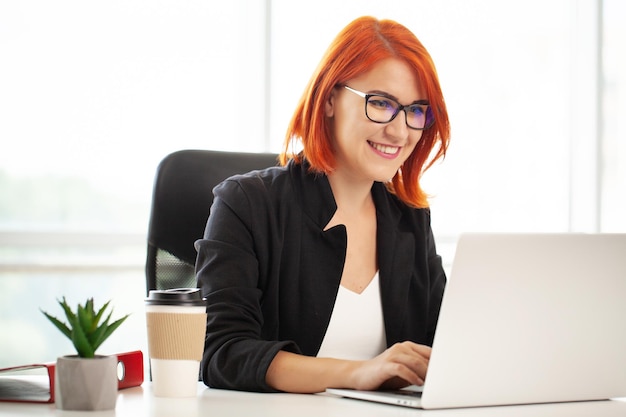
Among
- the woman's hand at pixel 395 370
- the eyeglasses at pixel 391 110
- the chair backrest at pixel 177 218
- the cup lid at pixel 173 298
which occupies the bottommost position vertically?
the woman's hand at pixel 395 370

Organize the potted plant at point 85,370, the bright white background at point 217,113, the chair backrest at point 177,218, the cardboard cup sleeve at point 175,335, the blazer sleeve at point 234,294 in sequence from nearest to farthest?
the potted plant at point 85,370 < the cardboard cup sleeve at point 175,335 < the blazer sleeve at point 234,294 < the chair backrest at point 177,218 < the bright white background at point 217,113

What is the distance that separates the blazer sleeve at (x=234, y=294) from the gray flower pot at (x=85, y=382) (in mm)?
311

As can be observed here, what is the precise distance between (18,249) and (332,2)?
1560 millimetres

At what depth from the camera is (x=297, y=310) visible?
1.70m

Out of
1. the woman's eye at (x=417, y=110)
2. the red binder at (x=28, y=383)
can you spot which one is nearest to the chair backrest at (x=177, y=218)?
the woman's eye at (x=417, y=110)

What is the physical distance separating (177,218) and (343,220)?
35 centimetres

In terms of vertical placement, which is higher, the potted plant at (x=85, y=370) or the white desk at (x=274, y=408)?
the potted plant at (x=85, y=370)

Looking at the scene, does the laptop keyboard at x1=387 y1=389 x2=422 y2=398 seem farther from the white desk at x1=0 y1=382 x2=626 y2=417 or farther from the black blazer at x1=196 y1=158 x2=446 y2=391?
the black blazer at x1=196 y1=158 x2=446 y2=391

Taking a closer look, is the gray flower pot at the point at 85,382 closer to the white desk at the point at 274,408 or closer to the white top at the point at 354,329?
the white desk at the point at 274,408

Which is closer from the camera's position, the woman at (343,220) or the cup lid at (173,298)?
the cup lid at (173,298)

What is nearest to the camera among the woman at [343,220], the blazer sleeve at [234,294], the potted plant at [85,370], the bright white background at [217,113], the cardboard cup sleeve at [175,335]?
the potted plant at [85,370]

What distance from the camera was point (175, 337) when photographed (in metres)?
1.18

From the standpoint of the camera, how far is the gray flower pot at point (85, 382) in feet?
3.52

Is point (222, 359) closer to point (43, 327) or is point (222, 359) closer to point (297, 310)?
point (297, 310)
